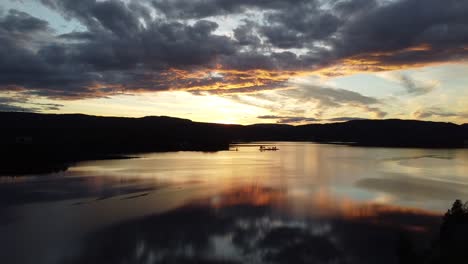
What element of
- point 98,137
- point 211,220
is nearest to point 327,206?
point 211,220

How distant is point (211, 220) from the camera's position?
2134cm

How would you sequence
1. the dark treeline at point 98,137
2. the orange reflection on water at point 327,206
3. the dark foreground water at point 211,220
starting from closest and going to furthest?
the dark foreground water at point 211,220, the orange reflection on water at point 327,206, the dark treeline at point 98,137

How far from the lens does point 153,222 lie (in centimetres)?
2084

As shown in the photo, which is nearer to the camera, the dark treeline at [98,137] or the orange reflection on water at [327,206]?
the orange reflection on water at [327,206]

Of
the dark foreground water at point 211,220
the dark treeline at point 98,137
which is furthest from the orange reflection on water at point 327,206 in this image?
the dark treeline at point 98,137

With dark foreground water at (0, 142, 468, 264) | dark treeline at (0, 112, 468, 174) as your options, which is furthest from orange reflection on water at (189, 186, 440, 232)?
dark treeline at (0, 112, 468, 174)

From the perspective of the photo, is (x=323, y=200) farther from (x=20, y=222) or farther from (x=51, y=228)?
(x=20, y=222)

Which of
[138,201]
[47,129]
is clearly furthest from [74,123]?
[138,201]

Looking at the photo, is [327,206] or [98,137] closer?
[327,206]

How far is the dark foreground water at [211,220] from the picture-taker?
1552 cm

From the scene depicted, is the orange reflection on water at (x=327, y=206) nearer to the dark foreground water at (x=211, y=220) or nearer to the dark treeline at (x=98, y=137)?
the dark foreground water at (x=211, y=220)

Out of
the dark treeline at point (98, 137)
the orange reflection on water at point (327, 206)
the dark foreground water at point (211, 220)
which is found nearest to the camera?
the dark foreground water at point (211, 220)

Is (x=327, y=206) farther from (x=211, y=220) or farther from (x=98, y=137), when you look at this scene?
(x=98, y=137)

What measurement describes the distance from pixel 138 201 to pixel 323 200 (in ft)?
48.5
